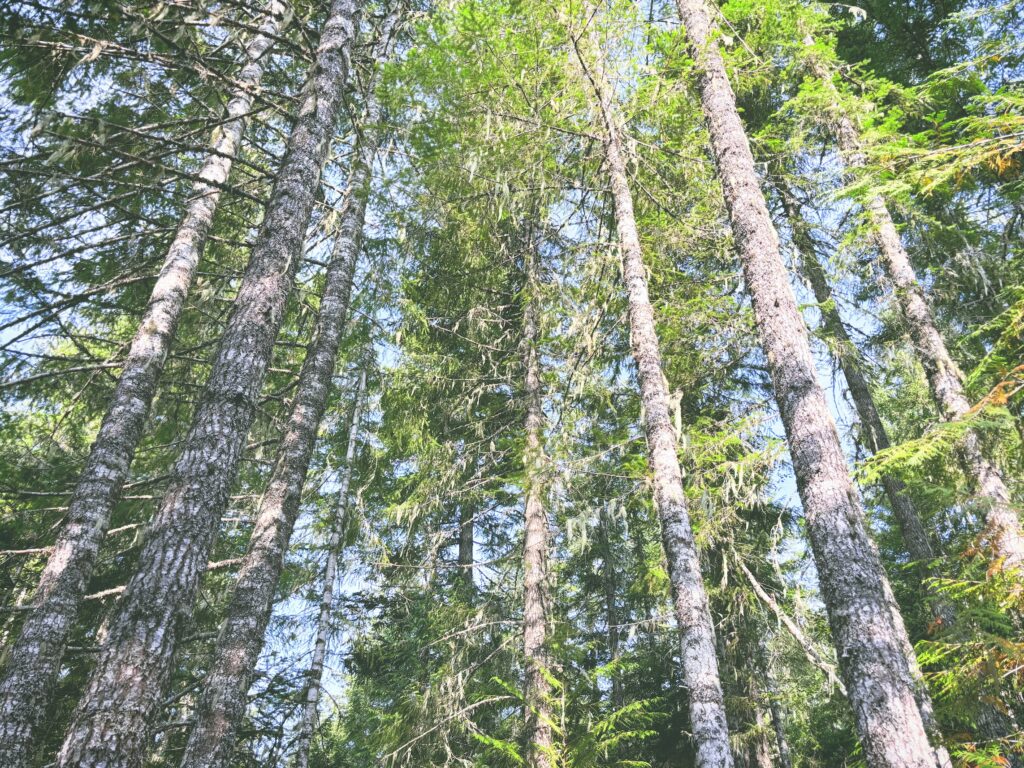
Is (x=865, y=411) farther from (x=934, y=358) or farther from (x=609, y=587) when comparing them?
(x=609, y=587)

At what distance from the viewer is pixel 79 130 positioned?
516 centimetres

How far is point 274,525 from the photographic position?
676cm

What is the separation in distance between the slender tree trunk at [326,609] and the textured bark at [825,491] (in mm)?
7657

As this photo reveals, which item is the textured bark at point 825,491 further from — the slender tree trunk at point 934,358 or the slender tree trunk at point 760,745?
the slender tree trunk at point 760,745

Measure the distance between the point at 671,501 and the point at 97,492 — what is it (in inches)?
239

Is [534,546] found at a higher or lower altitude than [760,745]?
higher

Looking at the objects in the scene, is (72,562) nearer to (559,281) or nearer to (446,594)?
(559,281)

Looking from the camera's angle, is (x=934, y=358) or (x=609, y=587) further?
(x=609, y=587)

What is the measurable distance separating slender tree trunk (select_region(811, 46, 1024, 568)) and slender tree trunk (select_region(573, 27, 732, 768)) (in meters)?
2.72

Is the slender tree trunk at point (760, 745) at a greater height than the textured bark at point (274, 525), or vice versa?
the textured bark at point (274, 525)

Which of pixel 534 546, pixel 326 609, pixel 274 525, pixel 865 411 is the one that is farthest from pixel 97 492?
pixel 865 411

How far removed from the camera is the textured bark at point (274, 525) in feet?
17.8

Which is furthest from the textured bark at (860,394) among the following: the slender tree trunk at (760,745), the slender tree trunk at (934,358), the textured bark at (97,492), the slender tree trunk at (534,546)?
the textured bark at (97,492)

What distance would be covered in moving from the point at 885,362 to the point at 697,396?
5.19 meters
